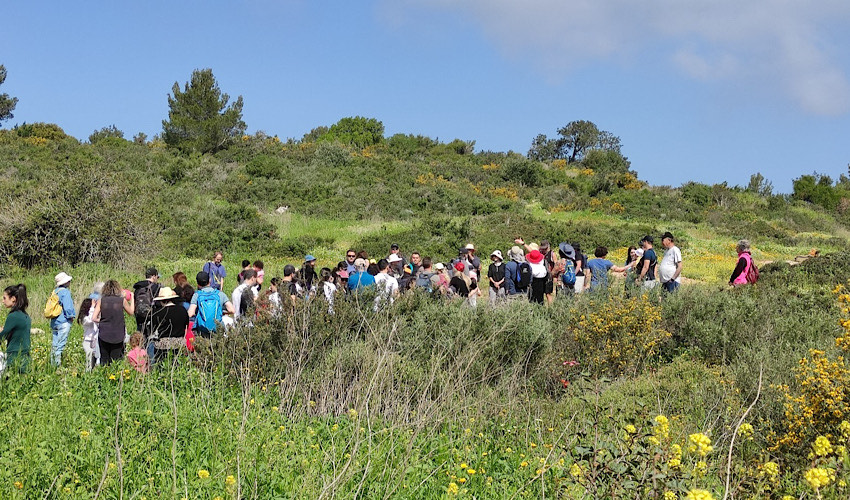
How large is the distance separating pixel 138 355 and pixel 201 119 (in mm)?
41525

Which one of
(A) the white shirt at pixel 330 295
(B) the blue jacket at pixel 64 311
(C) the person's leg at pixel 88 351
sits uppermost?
(A) the white shirt at pixel 330 295

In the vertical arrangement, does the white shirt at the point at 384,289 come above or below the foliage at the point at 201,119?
below

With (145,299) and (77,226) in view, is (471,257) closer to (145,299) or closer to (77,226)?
(145,299)

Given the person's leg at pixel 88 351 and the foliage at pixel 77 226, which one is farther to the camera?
the foliage at pixel 77 226

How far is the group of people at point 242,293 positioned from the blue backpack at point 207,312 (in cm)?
1

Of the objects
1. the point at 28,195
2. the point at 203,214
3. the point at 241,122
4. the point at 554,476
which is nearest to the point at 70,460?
the point at 554,476

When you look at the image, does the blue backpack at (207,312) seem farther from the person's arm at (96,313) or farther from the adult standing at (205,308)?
the person's arm at (96,313)

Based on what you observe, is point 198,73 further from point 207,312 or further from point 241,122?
point 207,312

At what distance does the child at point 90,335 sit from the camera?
26.0ft

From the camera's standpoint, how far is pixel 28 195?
696 inches

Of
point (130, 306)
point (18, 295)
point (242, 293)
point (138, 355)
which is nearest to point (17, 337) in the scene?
point (18, 295)

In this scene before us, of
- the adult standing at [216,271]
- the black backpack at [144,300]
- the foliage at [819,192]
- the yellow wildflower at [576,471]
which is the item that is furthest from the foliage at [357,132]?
the yellow wildflower at [576,471]

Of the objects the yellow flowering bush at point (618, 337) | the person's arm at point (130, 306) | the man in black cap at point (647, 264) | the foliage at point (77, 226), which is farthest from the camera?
→ the foliage at point (77, 226)

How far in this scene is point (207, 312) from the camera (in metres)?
8.21
